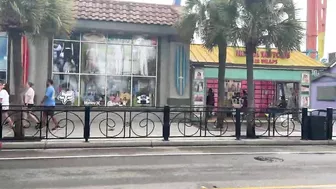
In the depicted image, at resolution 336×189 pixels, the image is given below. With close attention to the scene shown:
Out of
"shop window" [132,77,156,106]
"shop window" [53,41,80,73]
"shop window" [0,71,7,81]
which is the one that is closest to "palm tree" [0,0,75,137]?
"shop window" [53,41,80,73]

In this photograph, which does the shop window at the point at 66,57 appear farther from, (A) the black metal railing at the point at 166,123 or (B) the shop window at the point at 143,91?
(A) the black metal railing at the point at 166,123

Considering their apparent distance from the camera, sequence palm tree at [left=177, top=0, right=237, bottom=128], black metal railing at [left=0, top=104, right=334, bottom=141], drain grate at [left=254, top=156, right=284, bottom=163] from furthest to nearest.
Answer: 1. palm tree at [left=177, top=0, right=237, bottom=128]
2. black metal railing at [left=0, top=104, right=334, bottom=141]
3. drain grate at [left=254, top=156, right=284, bottom=163]

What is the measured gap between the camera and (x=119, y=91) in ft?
58.5

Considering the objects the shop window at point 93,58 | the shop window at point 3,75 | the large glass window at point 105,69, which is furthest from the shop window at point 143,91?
the shop window at point 3,75

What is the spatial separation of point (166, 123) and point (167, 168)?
3.98 m

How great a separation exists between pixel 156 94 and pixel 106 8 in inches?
178

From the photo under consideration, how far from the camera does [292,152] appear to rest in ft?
Result: 36.3

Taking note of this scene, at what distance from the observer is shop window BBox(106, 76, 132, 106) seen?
17.7 metres

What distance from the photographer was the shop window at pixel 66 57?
17.2 metres

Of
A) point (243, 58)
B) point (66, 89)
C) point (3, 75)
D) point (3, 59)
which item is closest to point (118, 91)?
point (66, 89)

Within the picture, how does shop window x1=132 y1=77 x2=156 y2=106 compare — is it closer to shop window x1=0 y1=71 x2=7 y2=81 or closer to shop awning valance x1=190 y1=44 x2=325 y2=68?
shop awning valance x1=190 y1=44 x2=325 y2=68

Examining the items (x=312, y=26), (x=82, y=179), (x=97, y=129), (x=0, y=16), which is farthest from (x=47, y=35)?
(x=312, y=26)

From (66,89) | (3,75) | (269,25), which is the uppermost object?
(269,25)

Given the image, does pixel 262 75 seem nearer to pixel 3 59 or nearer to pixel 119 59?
pixel 119 59
